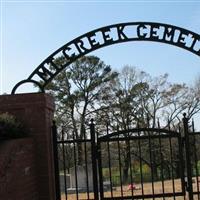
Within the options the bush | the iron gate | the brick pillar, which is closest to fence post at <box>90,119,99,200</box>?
the iron gate

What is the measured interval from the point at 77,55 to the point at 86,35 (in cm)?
44

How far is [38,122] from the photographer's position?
8117mm

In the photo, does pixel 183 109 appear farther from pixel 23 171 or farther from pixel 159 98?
pixel 23 171

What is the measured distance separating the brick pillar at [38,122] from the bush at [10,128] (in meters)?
0.25

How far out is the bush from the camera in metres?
7.33

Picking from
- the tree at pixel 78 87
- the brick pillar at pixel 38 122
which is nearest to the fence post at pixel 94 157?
the brick pillar at pixel 38 122

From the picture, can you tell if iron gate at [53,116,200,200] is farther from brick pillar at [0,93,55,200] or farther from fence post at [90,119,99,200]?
brick pillar at [0,93,55,200]

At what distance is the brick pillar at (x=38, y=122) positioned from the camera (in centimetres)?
812

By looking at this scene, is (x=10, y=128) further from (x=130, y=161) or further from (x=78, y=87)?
(x=78, y=87)

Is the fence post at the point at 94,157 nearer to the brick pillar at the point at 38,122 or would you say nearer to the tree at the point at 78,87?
the brick pillar at the point at 38,122

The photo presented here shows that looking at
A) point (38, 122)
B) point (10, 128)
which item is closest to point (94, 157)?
point (38, 122)

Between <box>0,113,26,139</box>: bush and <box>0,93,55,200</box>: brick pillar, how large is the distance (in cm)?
25

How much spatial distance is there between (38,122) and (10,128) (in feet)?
2.44

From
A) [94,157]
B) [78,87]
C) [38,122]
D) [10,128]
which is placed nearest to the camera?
[10,128]
